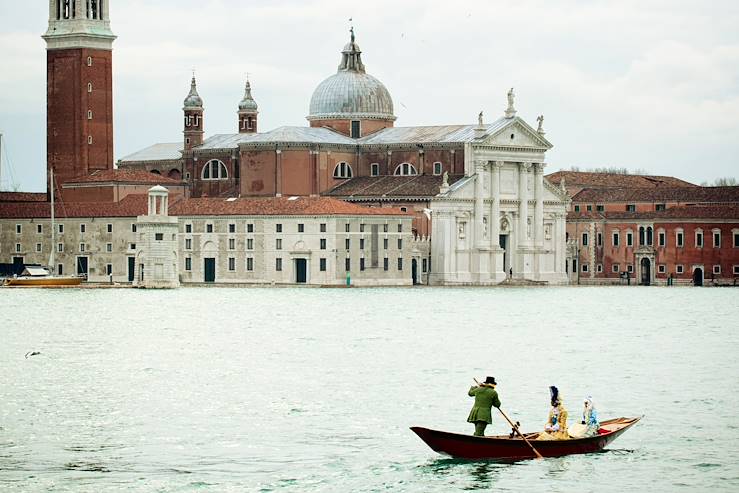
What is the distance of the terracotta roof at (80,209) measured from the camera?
6894cm

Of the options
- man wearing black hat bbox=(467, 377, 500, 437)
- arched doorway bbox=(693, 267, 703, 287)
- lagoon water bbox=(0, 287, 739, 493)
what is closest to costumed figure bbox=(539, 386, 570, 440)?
lagoon water bbox=(0, 287, 739, 493)

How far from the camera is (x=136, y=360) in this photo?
35.2 meters

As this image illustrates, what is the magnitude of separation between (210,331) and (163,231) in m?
23.8

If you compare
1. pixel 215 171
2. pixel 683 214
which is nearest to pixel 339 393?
pixel 683 214

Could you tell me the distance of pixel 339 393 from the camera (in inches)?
1157

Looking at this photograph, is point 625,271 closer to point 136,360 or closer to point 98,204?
point 98,204

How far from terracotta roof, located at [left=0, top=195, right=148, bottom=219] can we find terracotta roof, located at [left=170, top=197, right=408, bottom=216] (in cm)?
145

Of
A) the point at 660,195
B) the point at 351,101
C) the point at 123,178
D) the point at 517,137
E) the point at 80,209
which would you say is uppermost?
the point at 351,101

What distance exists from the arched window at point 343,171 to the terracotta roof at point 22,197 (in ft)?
40.3

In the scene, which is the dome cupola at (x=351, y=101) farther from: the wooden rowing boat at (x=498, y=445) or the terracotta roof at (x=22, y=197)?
the wooden rowing boat at (x=498, y=445)

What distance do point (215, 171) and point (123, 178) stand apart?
5008 mm

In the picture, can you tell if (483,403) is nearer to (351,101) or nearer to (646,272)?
(646,272)

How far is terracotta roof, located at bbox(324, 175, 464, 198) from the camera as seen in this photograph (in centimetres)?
7025

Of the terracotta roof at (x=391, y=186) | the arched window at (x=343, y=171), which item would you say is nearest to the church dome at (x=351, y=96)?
the arched window at (x=343, y=171)
